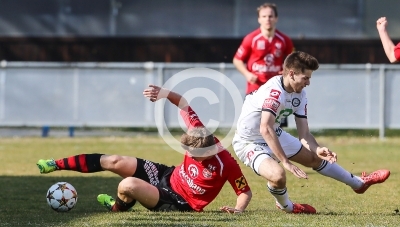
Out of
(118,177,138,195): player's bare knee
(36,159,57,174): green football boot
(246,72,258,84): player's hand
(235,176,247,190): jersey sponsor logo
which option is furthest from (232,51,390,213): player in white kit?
(246,72,258,84): player's hand

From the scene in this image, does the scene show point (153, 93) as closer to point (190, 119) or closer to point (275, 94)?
point (190, 119)

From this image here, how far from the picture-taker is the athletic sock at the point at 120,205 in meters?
7.91

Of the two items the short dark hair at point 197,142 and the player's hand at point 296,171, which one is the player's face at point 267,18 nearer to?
the short dark hair at point 197,142

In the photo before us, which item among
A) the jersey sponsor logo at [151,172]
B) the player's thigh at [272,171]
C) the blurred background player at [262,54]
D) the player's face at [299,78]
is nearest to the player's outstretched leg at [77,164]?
the jersey sponsor logo at [151,172]

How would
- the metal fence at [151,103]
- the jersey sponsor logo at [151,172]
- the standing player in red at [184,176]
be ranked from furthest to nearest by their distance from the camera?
the metal fence at [151,103] → the jersey sponsor logo at [151,172] → the standing player in red at [184,176]

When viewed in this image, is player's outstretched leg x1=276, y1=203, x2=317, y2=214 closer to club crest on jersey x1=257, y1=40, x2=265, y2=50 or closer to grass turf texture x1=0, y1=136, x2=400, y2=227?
grass turf texture x1=0, y1=136, x2=400, y2=227

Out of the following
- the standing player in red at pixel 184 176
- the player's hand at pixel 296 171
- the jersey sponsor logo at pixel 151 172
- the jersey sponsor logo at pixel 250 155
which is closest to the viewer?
the player's hand at pixel 296 171

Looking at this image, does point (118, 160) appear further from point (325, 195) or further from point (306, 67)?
point (325, 195)

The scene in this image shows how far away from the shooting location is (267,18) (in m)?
11.9

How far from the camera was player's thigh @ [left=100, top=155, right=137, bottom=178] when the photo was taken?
796 cm

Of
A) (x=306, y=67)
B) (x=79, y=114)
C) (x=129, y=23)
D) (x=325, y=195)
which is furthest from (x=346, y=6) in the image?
(x=306, y=67)

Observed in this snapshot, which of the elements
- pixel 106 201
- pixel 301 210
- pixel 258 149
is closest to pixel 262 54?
pixel 258 149

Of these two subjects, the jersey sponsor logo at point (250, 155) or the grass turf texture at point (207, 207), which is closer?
the grass turf texture at point (207, 207)

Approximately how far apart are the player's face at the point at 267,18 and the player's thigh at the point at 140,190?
15.3 feet
